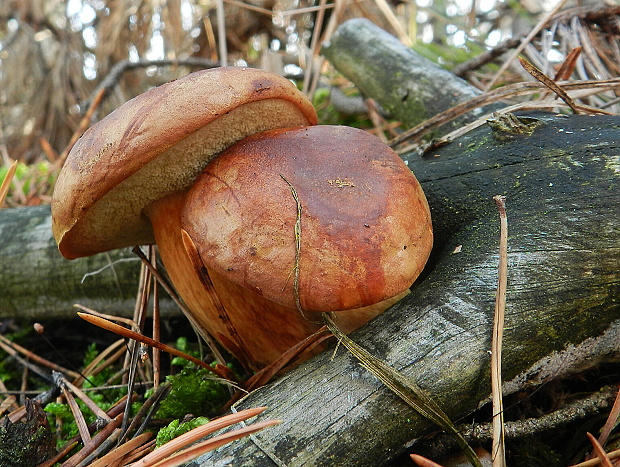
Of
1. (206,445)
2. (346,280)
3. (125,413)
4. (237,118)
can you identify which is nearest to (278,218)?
(346,280)

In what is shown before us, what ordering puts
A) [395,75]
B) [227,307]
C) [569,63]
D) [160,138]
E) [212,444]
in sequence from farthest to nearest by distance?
[395,75]
[569,63]
[227,307]
[160,138]
[212,444]

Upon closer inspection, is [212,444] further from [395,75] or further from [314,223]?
[395,75]

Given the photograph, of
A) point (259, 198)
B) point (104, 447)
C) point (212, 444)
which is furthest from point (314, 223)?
point (104, 447)

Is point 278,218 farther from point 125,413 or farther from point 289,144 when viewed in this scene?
point 125,413

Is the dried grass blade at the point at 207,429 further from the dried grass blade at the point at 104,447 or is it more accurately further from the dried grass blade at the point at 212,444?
the dried grass blade at the point at 104,447

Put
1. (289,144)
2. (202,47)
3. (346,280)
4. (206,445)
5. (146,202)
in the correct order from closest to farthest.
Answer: (206,445), (346,280), (289,144), (146,202), (202,47)

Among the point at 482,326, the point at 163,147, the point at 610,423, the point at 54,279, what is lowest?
the point at 54,279

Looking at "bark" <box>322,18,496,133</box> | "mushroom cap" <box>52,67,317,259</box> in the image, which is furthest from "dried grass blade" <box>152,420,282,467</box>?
"bark" <box>322,18,496,133</box>
